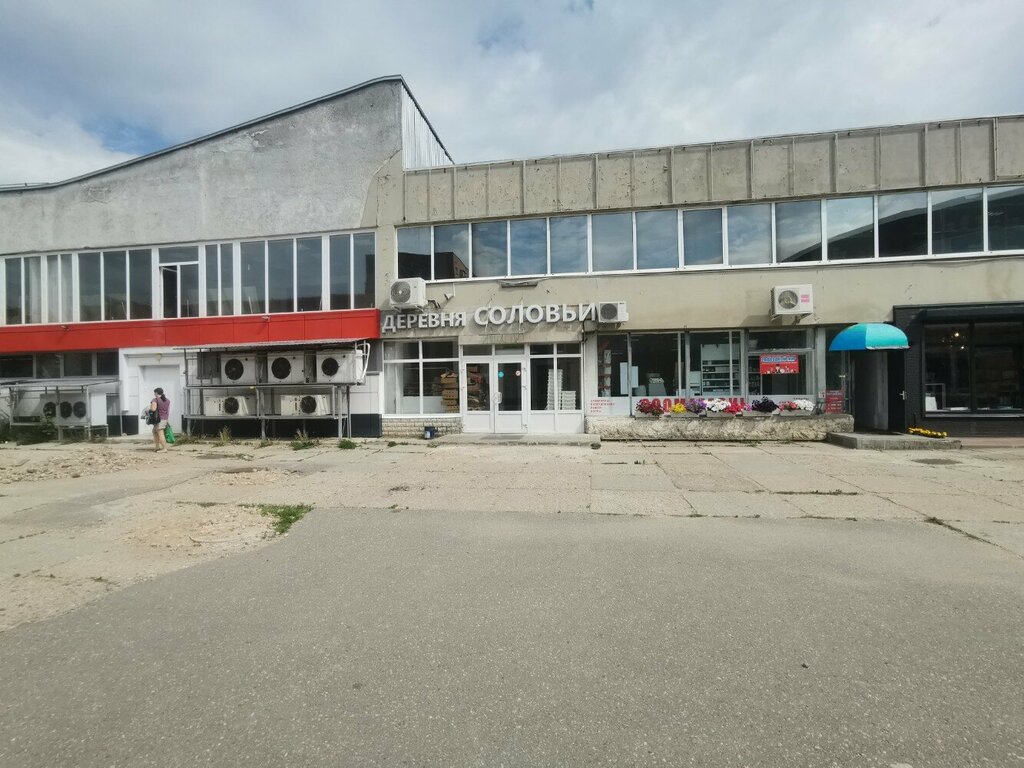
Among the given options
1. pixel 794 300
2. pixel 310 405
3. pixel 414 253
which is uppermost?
pixel 414 253

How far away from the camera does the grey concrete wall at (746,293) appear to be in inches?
570

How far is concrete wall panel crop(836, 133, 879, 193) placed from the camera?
14.7 m

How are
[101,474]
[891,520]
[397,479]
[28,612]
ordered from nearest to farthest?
1. [28,612]
2. [891,520]
3. [397,479]
4. [101,474]

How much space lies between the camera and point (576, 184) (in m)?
15.9

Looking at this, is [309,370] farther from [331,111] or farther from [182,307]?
[331,111]

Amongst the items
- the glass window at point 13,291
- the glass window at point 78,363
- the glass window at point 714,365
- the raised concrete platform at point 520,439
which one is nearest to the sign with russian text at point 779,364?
the glass window at point 714,365

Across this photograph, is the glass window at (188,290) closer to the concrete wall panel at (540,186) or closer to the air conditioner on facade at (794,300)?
the concrete wall panel at (540,186)

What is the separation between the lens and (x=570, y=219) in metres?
16.1

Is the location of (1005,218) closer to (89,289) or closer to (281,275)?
(281,275)

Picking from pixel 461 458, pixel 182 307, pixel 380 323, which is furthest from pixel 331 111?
pixel 461 458

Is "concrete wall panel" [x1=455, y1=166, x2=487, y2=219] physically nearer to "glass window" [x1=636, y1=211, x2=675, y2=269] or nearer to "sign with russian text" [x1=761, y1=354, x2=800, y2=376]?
"glass window" [x1=636, y1=211, x2=675, y2=269]

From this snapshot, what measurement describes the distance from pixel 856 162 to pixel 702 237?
14.7 ft

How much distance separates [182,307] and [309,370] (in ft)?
18.2

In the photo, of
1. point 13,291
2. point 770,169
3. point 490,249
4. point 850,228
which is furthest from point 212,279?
point 850,228
